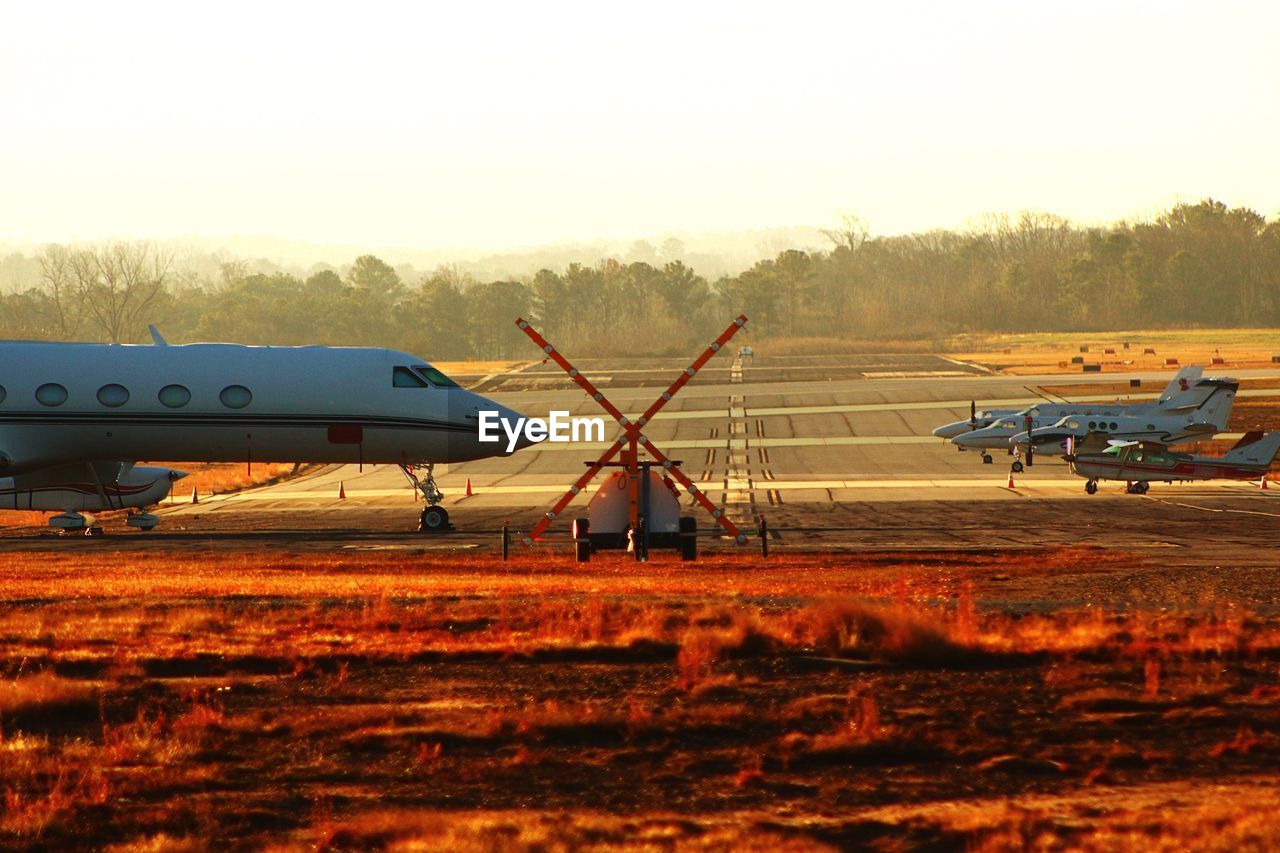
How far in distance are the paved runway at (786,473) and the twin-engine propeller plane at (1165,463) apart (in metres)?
0.65

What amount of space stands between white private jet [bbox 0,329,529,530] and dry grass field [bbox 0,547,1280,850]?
12842mm

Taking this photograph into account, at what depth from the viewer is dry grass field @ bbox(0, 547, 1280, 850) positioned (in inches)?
314

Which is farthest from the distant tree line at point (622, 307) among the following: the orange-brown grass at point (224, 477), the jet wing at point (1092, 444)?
the jet wing at point (1092, 444)

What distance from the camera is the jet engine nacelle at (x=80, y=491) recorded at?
3042cm

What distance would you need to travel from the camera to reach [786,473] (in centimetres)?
4941

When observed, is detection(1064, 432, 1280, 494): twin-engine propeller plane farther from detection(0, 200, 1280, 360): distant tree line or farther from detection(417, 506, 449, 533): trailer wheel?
detection(0, 200, 1280, 360): distant tree line

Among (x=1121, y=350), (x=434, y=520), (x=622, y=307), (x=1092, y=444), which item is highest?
(x=622, y=307)

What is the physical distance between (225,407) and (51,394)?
12.0 ft

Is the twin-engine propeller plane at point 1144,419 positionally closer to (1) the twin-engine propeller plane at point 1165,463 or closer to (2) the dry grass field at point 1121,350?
(1) the twin-engine propeller plane at point 1165,463

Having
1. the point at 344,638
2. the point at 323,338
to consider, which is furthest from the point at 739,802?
the point at 323,338

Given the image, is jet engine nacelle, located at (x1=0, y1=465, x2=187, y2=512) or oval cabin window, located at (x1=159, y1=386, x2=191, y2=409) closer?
oval cabin window, located at (x1=159, y1=386, x2=191, y2=409)

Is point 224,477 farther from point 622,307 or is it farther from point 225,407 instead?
point 622,307

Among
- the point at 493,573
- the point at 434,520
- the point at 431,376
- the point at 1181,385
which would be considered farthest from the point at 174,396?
the point at 1181,385

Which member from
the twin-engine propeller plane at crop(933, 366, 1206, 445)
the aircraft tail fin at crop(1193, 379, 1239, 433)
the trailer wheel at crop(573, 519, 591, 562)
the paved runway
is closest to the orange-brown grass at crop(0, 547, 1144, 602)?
the trailer wheel at crop(573, 519, 591, 562)
